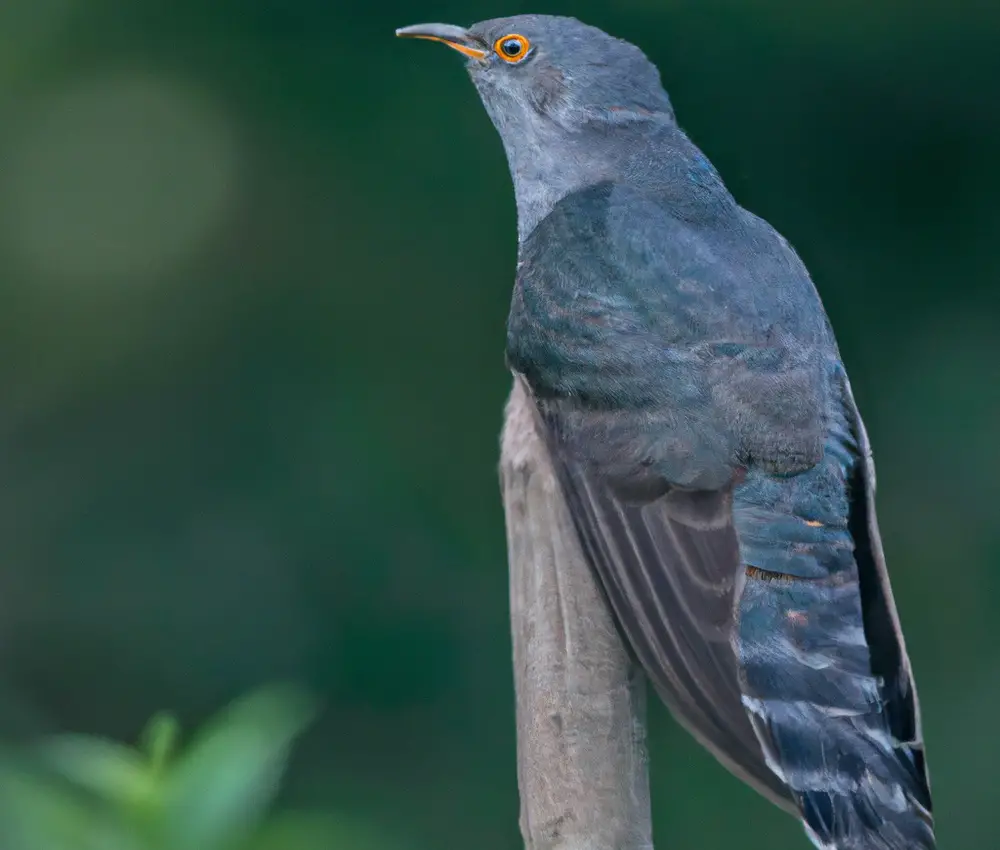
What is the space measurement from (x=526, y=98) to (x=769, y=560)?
5.07 feet

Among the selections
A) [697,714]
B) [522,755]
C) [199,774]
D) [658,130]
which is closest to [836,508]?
[697,714]

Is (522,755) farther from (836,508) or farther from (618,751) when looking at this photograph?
(836,508)

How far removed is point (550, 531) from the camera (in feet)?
7.44

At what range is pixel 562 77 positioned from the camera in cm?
321

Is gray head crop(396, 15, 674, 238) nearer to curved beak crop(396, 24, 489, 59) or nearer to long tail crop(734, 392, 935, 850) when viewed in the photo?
curved beak crop(396, 24, 489, 59)

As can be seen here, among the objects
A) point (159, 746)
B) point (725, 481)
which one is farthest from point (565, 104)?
point (159, 746)

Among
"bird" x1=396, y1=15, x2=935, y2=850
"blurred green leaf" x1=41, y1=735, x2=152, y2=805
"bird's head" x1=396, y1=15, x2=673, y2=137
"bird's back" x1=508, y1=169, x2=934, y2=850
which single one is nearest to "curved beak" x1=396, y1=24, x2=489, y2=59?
"bird's head" x1=396, y1=15, x2=673, y2=137

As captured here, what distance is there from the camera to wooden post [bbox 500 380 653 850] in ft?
6.84

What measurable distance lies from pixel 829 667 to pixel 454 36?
2103 mm

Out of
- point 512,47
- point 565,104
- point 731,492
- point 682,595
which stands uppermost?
point 512,47

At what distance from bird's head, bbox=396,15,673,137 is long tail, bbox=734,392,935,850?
114 centimetres

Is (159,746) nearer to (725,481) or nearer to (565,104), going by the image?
(725,481)

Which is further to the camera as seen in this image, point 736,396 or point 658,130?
point 658,130

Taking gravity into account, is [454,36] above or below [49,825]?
above
